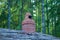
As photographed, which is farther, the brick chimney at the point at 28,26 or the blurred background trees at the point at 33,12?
the blurred background trees at the point at 33,12

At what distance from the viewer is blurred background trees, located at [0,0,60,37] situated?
18.8 m

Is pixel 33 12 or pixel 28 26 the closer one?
pixel 28 26

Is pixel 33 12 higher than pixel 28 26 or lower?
higher

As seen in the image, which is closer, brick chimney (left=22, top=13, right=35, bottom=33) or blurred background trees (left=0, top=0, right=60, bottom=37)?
brick chimney (left=22, top=13, right=35, bottom=33)

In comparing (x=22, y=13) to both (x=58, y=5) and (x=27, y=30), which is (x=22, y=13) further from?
(x=27, y=30)

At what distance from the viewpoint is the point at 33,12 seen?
2077cm

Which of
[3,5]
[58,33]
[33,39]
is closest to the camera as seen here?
[33,39]

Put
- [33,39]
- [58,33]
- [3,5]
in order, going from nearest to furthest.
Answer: [33,39]
[58,33]
[3,5]

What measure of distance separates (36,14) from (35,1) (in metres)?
1.38

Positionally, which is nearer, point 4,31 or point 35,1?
point 4,31

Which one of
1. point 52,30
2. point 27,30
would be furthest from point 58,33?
point 27,30

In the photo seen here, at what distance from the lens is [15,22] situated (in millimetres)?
19875

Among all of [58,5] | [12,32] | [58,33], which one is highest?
[58,5]

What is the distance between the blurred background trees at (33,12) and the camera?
18.8 metres
